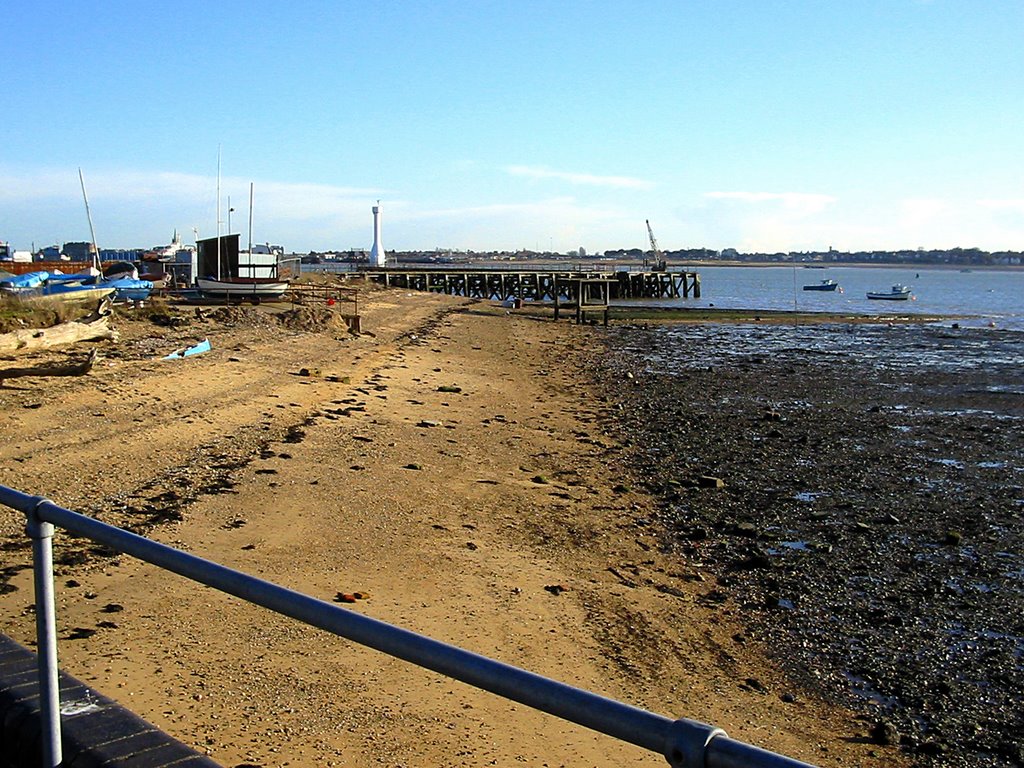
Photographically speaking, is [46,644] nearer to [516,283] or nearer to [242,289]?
[242,289]

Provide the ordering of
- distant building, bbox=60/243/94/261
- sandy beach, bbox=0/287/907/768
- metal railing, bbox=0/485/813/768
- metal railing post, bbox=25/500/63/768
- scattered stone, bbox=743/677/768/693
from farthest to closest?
distant building, bbox=60/243/94/261 < scattered stone, bbox=743/677/768/693 < sandy beach, bbox=0/287/907/768 < metal railing post, bbox=25/500/63/768 < metal railing, bbox=0/485/813/768

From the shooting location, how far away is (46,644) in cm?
331

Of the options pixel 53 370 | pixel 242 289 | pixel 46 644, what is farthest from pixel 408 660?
pixel 242 289

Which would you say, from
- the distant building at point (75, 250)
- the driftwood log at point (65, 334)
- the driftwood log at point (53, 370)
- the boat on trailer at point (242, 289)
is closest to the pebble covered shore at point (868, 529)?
the driftwood log at point (53, 370)

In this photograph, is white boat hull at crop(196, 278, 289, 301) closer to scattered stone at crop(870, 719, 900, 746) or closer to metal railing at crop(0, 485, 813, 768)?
scattered stone at crop(870, 719, 900, 746)

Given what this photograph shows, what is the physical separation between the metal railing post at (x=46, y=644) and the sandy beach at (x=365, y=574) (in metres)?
1.95

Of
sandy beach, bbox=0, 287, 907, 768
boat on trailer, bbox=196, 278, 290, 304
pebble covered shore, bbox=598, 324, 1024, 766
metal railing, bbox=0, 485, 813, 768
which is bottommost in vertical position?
pebble covered shore, bbox=598, 324, 1024, 766

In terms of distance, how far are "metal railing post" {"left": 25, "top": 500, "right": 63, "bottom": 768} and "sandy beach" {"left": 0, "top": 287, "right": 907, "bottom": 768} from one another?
1.95m

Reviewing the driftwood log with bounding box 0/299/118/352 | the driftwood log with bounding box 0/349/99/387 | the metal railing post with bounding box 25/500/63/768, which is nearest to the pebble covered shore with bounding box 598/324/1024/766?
the metal railing post with bounding box 25/500/63/768

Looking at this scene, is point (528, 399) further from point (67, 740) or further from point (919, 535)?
point (67, 740)

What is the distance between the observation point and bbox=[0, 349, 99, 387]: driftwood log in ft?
49.3

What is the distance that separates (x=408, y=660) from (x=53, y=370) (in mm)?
15203

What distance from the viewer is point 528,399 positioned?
2180 centimetres

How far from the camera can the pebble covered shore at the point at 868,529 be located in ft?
24.6
